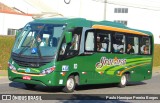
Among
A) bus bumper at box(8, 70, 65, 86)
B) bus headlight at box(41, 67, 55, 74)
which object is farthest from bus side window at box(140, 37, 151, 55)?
bus headlight at box(41, 67, 55, 74)

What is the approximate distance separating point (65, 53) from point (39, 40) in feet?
3.55

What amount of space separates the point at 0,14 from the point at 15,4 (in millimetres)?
16277

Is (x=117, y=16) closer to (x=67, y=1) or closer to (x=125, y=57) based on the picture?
(x=67, y=1)

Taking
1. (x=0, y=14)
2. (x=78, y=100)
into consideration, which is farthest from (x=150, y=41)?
(x=0, y=14)

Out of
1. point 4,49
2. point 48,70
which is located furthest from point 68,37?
point 4,49

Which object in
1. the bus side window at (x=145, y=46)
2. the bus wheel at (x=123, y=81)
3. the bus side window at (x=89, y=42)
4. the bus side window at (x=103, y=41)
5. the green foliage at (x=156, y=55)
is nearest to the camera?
the bus side window at (x=89, y=42)

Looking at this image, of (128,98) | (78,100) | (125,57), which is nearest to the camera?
(78,100)

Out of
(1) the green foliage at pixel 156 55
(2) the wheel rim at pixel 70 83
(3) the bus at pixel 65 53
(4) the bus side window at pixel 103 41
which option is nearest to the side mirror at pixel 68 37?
(3) the bus at pixel 65 53

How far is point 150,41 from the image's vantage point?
23.1 metres

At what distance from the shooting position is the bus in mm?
15773

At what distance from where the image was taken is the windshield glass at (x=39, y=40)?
15.9m

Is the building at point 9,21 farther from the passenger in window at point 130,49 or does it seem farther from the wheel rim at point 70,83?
the wheel rim at point 70,83

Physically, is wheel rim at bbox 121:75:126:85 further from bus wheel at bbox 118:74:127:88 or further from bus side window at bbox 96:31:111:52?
bus side window at bbox 96:31:111:52

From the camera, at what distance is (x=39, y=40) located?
16.2 meters
